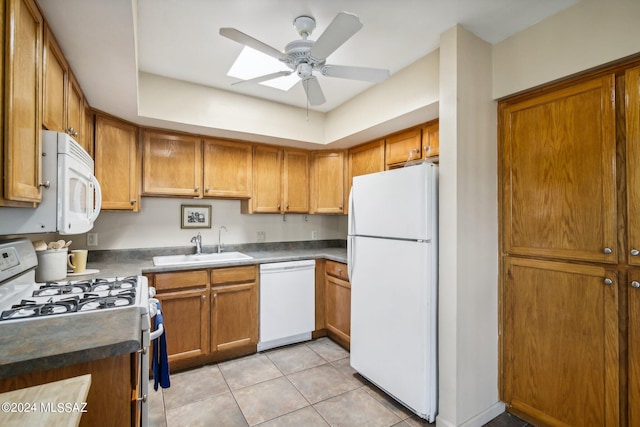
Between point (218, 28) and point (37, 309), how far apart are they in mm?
1669

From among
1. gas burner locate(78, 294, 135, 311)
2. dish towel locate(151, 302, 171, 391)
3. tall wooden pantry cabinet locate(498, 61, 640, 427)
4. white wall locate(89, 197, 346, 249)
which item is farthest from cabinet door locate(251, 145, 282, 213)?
tall wooden pantry cabinet locate(498, 61, 640, 427)

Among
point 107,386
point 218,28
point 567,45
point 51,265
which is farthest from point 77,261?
point 567,45

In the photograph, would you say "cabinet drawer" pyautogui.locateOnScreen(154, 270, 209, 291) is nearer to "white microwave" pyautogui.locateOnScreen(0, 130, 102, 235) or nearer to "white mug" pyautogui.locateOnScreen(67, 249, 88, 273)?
"white mug" pyautogui.locateOnScreen(67, 249, 88, 273)

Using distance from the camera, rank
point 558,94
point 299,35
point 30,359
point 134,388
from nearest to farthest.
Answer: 1. point 30,359
2. point 134,388
3. point 558,94
4. point 299,35

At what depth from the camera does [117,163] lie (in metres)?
2.47

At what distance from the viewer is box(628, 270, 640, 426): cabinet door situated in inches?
58.4

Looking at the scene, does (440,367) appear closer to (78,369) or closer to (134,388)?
(134,388)

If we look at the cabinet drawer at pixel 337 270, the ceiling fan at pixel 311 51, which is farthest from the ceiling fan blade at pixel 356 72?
the cabinet drawer at pixel 337 270

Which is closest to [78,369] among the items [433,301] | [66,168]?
[66,168]

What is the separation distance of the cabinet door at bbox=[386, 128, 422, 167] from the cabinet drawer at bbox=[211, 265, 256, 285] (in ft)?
5.25

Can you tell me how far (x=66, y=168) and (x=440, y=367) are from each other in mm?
2174

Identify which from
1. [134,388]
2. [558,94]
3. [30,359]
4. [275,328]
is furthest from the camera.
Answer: [275,328]

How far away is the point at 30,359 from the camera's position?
817 millimetres

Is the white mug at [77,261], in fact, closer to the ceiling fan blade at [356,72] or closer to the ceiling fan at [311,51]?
the ceiling fan at [311,51]
